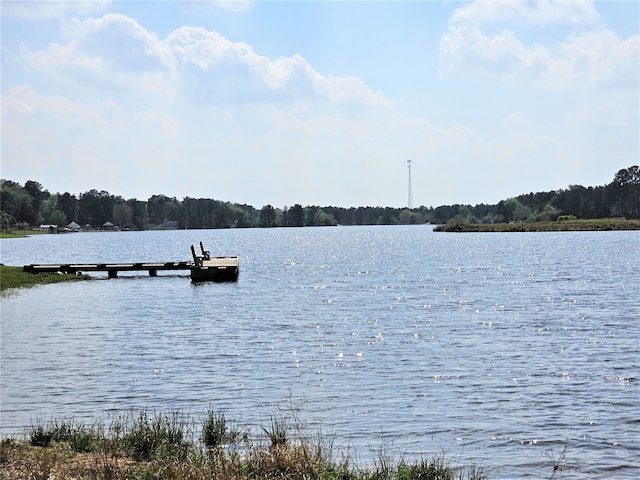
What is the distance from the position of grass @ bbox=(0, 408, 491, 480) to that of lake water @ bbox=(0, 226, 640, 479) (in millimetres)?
1839

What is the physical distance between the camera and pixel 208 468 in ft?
32.9

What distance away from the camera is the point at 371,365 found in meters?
23.2

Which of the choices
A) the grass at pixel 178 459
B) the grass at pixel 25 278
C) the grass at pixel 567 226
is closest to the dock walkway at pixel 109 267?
the grass at pixel 25 278

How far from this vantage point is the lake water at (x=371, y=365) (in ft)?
50.0

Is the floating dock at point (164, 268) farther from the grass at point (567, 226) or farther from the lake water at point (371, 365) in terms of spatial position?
the grass at point (567, 226)

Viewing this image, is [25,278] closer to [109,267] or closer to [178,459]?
[109,267]

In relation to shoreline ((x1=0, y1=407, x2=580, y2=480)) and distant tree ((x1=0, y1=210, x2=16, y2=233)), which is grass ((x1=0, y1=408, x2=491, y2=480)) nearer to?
shoreline ((x1=0, y1=407, x2=580, y2=480))

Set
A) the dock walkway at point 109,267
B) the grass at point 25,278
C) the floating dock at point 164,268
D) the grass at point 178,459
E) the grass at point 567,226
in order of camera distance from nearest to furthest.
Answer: the grass at point 178,459 < the grass at point 25,278 < the floating dock at point 164,268 < the dock walkway at point 109,267 < the grass at point 567,226

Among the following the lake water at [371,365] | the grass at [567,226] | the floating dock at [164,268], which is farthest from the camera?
the grass at [567,226]

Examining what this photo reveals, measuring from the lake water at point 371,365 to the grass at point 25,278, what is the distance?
1.63 m

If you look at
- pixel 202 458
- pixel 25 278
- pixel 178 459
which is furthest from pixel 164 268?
pixel 202 458

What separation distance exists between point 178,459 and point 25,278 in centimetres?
4430

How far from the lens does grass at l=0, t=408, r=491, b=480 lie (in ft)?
32.8

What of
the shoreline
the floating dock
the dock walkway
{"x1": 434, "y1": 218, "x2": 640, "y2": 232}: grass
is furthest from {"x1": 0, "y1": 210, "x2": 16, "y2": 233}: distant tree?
{"x1": 434, "y1": 218, "x2": 640, "y2": 232}: grass
